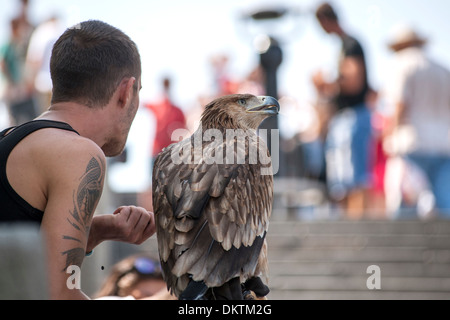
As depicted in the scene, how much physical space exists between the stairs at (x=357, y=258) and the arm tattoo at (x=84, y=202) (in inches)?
223

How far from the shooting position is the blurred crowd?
7.99 metres

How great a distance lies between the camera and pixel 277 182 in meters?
10.1

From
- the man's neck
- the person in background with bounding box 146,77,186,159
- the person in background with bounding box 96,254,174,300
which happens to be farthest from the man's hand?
the person in background with bounding box 146,77,186,159

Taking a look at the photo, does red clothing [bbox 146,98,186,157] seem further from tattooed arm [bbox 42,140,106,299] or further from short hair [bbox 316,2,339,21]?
tattooed arm [bbox 42,140,106,299]

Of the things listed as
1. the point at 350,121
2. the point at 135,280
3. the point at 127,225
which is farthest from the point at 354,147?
the point at 127,225

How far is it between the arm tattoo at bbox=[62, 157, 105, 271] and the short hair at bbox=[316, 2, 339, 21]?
6096 millimetres

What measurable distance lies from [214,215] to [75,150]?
58 centimetres

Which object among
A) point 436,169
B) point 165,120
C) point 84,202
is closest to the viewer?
point 84,202

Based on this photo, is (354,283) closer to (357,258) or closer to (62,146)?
(357,258)

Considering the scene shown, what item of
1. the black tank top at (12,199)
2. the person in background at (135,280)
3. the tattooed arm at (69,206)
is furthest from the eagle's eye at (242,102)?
the person in background at (135,280)

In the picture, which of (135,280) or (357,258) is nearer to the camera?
(135,280)

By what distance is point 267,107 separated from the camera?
3260 mm

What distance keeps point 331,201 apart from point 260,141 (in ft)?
23.7
